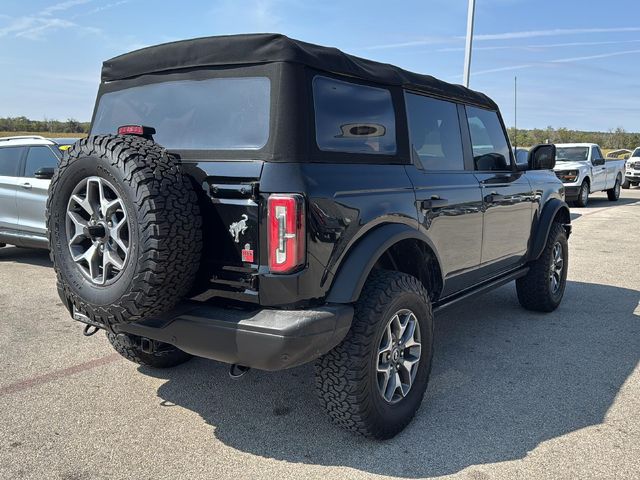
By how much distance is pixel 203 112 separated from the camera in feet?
9.89

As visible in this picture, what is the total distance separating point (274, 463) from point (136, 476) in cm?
66

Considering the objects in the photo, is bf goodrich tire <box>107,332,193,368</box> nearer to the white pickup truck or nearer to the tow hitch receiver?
the tow hitch receiver

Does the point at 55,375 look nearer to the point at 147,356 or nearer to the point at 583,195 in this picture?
the point at 147,356

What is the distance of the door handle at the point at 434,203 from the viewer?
3.45 meters

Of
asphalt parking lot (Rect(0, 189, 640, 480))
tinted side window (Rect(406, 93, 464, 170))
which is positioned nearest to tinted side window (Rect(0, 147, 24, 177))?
asphalt parking lot (Rect(0, 189, 640, 480))

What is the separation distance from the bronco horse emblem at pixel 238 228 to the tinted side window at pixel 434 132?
1.39 meters

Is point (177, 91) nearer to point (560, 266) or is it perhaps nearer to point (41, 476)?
point (41, 476)

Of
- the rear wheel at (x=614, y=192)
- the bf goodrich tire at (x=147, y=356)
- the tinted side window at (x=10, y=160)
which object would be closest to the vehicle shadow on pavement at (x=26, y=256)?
the tinted side window at (x=10, y=160)

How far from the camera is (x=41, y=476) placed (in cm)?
266

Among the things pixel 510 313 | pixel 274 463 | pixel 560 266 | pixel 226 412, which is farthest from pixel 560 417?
pixel 560 266

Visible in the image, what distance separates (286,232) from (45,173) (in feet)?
18.6

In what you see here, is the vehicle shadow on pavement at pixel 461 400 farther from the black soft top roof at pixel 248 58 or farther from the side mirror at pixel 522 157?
the black soft top roof at pixel 248 58

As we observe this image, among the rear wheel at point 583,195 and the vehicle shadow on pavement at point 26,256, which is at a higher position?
the rear wheel at point 583,195

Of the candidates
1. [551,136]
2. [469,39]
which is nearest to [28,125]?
[469,39]
